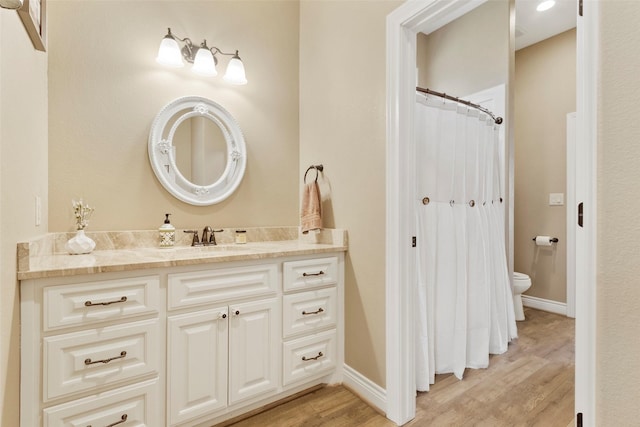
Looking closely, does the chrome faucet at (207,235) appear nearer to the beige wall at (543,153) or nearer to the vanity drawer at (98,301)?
the vanity drawer at (98,301)

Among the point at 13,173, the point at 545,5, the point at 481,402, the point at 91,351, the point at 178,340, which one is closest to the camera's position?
the point at 13,173

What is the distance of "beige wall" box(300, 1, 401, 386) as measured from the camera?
1838mm

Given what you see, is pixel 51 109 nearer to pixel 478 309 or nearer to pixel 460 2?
pixel 460 2

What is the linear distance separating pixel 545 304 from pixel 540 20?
9.60 feet

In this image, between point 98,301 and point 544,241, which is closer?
point 98,301

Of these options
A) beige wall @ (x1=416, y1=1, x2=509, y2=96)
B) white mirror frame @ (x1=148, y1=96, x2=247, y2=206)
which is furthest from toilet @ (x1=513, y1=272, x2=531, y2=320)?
white mirror frame @ (x1=148, y1=96, x2=247, y2=206)

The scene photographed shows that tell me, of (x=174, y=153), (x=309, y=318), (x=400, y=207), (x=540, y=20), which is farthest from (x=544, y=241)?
(x=174, y=153)

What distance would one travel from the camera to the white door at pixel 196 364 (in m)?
1.50

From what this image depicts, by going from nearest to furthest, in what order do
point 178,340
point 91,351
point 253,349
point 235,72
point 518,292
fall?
1. point 91,351
2. point 178,340
3. point 253,349
4. point 235,72
5. point 518,292

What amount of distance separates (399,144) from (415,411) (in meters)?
1.47

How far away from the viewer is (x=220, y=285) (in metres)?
1.62

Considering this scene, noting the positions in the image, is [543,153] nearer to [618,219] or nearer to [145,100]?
[618,219]

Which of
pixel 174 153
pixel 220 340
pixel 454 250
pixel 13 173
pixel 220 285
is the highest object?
pixel 174 153

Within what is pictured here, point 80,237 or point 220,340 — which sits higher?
point 80,237
